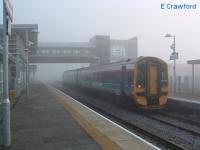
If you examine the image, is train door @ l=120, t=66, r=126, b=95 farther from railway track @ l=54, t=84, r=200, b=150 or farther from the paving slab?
the paving slab

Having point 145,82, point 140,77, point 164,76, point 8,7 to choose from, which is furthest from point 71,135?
point 164,76

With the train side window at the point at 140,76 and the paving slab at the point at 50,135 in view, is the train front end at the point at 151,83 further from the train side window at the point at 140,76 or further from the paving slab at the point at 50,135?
the paving slab at the point at 50,135

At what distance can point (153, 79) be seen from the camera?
20.7m

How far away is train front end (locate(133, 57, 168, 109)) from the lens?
66.4 ft

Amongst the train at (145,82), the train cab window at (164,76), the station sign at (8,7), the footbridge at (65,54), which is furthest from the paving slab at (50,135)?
the footbridge at (65,54)

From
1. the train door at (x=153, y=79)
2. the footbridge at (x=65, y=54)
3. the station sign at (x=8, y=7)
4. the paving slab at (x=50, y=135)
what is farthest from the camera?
the footbridge at (x=65, y=54)

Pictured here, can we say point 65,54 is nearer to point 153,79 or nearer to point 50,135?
point 153,79

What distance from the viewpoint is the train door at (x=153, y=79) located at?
2053 centimetres

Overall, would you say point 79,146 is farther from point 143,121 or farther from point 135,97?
point 135,97

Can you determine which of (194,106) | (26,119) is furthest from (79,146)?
(194,106)

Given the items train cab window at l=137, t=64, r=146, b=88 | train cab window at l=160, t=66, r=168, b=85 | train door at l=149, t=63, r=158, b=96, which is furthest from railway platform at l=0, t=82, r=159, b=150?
train cab window at l=160, t=66, r=168, b=85

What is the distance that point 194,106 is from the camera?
62.5 ft

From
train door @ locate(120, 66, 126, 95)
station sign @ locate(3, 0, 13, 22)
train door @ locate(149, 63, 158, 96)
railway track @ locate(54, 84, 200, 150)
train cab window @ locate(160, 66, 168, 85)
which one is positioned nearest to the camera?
station sign @ locate(3, 0, 13, 22)

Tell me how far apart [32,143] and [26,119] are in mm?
5888
